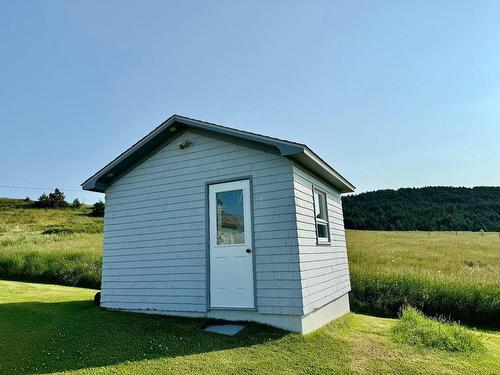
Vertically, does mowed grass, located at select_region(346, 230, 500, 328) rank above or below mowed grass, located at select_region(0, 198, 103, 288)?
below

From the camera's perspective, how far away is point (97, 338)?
529 centimetres

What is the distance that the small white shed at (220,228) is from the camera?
18.9ft

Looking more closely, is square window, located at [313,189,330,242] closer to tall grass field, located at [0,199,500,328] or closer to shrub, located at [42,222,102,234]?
tall grass field, located at [0,199,500,328]

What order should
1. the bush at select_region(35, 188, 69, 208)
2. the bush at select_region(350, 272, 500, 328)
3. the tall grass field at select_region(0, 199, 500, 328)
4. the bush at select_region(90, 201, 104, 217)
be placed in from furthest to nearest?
1. the bush at select_region(35, 188, 69, 208)
2. the bush at select_region(90, 201, 104, 217)
3. the tall grass field at select_region(0, 199, 500, 328)
4. the bush at select_region(350, 272, 500, 328)

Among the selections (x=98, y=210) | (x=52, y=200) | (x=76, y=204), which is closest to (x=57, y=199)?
(x=52, y=200)

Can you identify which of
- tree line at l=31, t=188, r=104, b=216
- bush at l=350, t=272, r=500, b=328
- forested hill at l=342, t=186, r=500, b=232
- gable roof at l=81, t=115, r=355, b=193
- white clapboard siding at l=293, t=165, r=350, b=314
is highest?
tree line at l=31, t=188, r=104, b=216

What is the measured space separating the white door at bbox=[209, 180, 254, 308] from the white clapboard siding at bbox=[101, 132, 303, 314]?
17 cm

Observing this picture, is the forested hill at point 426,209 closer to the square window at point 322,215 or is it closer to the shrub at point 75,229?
the shrub at point 75,229

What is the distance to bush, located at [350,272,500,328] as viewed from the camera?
9.86m

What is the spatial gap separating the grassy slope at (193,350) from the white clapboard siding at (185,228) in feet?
1.99

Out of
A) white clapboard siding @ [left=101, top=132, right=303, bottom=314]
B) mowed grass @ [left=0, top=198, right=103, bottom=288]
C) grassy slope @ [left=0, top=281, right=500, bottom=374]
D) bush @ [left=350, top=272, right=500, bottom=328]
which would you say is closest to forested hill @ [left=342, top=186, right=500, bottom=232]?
bush @ [left=350, top=272, right=500, bottom=328]

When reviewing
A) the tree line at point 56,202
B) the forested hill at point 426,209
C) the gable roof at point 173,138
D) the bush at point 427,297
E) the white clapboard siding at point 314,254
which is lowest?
the bush at point 427,297

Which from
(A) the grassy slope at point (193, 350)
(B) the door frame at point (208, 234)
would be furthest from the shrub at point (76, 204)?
(B) the door frame at point (208, 234)

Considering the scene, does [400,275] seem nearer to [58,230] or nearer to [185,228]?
[185,228]
